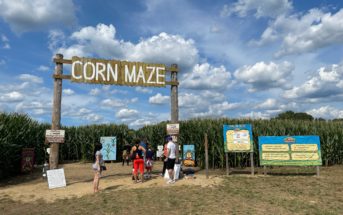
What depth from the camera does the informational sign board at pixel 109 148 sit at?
69.2 ft

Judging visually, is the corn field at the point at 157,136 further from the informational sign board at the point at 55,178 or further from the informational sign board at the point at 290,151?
the informational sign board at the point at 290,151

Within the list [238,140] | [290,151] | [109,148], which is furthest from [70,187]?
[109,148]

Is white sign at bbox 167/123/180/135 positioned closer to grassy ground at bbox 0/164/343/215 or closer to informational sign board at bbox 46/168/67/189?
grassy ground at bbox 0/164/343/215

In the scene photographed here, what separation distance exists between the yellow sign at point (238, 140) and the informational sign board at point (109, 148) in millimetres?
10552

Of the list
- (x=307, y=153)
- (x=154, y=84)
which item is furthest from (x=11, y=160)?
(x=307, y=153)

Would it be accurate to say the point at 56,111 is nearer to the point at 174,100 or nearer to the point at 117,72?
the point at 117,72

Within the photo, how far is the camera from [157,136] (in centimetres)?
2264

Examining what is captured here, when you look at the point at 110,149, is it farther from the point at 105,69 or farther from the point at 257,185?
the point at 257,185

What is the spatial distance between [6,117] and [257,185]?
38.3ft

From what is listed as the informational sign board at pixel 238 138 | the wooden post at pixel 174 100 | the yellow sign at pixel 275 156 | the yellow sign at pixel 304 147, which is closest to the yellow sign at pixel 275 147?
the yellow sign at pixel 275 156

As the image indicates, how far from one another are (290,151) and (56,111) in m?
10.4

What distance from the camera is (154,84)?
43.0ft

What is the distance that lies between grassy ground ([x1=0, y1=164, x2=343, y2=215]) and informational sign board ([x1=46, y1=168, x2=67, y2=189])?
0.36 meters

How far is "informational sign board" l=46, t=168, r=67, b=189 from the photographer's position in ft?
35.5
